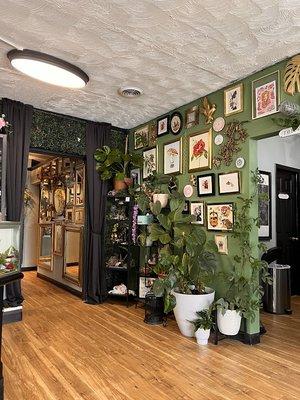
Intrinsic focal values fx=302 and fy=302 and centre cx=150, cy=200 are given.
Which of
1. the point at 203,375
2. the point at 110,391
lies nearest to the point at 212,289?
the point at 203,375

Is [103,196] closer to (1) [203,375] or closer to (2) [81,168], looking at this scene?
(2) [81,168]

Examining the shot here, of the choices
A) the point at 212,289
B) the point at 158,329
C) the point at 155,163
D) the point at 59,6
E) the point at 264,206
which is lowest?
the point at 158,329

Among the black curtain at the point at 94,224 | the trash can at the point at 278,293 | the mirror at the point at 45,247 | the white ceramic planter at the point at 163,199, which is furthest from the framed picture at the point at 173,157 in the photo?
the mirror at the point at 45,247

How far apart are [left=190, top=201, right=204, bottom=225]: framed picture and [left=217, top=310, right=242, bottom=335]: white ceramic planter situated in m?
1.04

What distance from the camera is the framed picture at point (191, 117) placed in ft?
12.0

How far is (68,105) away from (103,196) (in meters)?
1.33

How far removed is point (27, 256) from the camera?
6.79 metres

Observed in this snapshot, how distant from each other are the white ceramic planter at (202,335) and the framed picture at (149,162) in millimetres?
2213

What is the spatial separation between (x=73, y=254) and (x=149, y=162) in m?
1.96

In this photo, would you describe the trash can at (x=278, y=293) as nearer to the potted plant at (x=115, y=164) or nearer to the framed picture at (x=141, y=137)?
the potted plant at (x=115, y=164)

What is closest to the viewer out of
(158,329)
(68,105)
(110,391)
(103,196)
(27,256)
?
(110,391)

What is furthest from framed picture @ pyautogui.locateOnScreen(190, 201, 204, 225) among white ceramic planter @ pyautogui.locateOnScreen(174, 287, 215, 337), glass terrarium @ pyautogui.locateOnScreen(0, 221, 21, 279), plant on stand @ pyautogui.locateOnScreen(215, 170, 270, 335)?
glass terrarium @ pyautogui.locateOnScreen(0, 221, 21, 279)

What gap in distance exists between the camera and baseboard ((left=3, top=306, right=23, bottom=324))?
3.40 m

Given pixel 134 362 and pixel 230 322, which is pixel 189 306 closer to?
pixel 230 322
